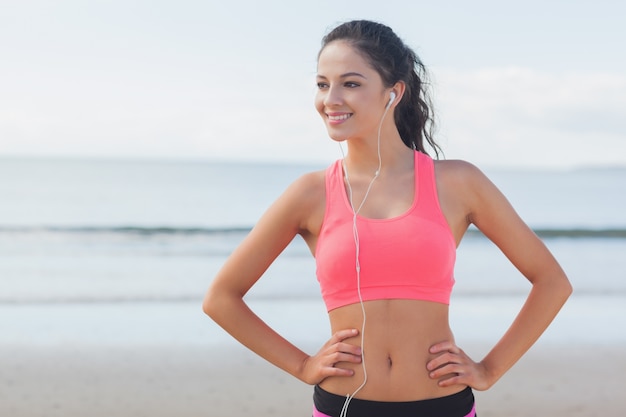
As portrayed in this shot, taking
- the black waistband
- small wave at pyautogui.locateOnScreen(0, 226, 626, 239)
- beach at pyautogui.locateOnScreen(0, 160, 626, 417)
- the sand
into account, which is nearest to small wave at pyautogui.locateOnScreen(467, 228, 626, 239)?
small wave at pyautogui.locateOnScreen(0, 226, 626, 239)

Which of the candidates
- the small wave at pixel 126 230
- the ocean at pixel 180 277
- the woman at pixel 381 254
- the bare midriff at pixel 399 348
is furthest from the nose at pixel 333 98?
the small wave at pixel 126 230

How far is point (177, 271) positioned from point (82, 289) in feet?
6.28

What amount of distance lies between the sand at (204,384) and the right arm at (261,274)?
298 cm

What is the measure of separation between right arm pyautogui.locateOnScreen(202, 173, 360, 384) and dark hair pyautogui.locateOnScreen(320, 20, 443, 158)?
36 centimetres

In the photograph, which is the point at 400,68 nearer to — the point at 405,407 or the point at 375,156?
the point at 375,156

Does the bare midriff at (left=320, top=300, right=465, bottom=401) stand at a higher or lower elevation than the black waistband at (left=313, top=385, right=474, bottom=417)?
higher

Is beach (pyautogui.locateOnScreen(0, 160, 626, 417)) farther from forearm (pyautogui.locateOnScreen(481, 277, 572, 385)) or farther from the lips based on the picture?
the lips

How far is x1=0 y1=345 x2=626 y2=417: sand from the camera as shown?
17.5 feet

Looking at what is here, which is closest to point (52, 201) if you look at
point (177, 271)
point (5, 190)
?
point (5, 190)

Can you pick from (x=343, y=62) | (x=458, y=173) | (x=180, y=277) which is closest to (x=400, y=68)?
(x=343, y=62)

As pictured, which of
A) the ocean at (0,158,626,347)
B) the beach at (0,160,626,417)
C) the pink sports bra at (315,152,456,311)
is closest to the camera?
the pink sports bra at (315,152,456,311)

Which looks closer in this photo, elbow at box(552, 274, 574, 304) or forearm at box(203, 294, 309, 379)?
elbow at box(552, 274, 574, 304)

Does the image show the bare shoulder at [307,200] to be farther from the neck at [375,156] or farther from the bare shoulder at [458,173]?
the bare shoulder at [458,173]

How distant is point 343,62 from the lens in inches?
87.7
